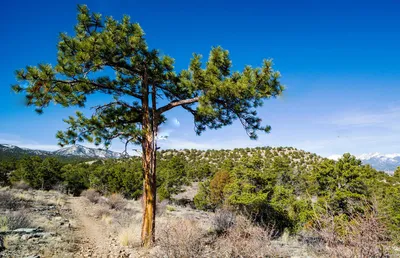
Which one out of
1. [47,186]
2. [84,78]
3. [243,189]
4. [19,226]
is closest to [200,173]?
[47,186]

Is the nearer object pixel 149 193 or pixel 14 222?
A: pixel 149 193

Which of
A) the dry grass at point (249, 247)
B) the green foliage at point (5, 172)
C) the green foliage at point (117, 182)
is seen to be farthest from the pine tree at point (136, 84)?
the green foliage at point (5, 172)

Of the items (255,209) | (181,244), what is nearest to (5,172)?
(255,209)

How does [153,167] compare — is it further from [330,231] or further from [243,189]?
[243,189]

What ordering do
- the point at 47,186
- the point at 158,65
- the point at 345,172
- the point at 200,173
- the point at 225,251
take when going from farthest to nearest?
the point at 200,173
the point at 47,186
the point at 345,172
the point at 158,65
the point at 225,251

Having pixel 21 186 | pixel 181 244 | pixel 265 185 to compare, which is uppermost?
pixel 265 185

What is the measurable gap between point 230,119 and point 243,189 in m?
8.23

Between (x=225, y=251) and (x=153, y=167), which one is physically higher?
(x=153, y=167)

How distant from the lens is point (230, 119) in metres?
8.24

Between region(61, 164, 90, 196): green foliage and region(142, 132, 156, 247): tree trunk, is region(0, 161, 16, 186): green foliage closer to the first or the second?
region(61, 164, 90, 196): green foliage

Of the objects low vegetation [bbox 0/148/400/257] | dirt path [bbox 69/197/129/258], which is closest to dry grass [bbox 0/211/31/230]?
low vegetation [bbox 0/148/400/257]

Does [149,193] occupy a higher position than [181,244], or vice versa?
[149,193]

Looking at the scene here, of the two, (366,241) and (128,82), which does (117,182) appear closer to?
(128,82)

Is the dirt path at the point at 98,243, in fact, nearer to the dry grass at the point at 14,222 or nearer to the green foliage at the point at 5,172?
the dry grass at the point at 14,222
